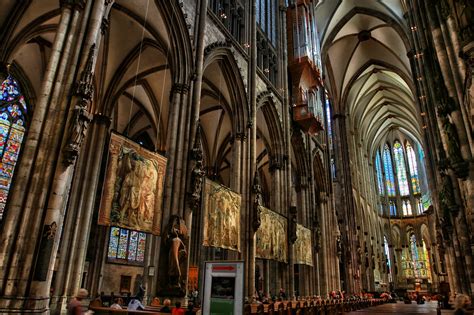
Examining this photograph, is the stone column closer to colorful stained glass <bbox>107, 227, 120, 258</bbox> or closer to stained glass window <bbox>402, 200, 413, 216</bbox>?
colorful stained glass <bbox>107, 227, 120, 258</bbox>

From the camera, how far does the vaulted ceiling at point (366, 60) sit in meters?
27.7

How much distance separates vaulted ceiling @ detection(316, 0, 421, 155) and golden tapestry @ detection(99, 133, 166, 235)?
2236 cm

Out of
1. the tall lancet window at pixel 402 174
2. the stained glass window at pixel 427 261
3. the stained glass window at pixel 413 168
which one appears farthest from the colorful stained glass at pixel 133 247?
the stained glass window at pixel 413 168

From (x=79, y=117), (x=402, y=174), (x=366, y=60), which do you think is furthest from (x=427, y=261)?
(x=79, y=117)

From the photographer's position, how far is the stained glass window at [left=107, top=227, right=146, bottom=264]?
A: 17703mm

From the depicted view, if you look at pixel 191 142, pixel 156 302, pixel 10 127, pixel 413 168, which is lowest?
pixel 156 302

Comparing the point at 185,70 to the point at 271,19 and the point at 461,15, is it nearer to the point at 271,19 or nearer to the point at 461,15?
the point at 461,15

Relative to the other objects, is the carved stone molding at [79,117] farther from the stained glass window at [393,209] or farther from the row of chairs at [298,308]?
the stained glass window at [393,209]

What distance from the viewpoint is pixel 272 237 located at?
1502 cm

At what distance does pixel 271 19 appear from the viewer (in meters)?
20.1

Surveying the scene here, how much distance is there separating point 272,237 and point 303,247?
13.9 ft

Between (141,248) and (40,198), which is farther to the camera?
(141,248)

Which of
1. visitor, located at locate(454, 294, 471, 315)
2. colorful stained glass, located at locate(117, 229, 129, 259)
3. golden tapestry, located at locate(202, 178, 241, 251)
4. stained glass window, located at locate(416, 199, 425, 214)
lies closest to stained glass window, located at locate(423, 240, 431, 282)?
stained glass window, located at locate(416, 199, 425, 214)

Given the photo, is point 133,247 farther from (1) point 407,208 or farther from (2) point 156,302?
(1) point 407,208
